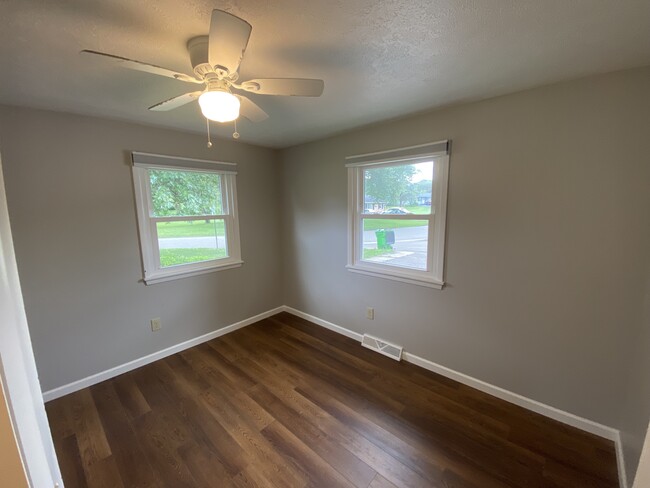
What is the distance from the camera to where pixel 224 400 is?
2045mm

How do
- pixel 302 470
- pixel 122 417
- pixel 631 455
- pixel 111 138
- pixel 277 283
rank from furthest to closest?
pixel 277 283
pixel 111 138
pixel 122 417
pixel 302 470
pixel 631 455

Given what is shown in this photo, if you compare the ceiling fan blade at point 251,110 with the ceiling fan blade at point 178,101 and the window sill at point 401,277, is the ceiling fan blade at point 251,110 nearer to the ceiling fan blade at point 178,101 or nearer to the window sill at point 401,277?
the ceiling fan blade at point 178,101

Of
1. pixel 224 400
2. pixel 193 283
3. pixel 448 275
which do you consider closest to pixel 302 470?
pixel 224 400

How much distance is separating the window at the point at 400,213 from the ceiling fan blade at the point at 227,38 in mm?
1619

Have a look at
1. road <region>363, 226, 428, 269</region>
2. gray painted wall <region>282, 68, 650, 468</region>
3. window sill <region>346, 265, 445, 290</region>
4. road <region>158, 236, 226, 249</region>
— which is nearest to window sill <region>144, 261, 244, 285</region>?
road <region>158, 236, 226, 249</region>

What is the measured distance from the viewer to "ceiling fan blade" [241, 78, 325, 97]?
48.8 inches

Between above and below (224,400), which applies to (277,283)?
above

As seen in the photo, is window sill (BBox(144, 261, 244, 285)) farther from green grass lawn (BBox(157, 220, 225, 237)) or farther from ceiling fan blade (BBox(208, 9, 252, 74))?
ceiling fan blade (BBox(208, 9, 252, 74))

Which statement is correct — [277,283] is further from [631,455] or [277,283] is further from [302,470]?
[631,455]

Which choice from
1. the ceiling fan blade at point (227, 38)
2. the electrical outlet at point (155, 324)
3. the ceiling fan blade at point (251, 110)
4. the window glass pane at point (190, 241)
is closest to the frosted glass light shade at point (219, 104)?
the ceiling fan blade at point (227, 38)

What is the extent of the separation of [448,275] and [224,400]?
6.77 feet

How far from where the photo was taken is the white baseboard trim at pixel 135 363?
2.09m

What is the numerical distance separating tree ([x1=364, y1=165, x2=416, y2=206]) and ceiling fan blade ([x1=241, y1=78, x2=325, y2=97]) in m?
1.33

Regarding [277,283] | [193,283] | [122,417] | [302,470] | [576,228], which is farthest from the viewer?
[277,283]
